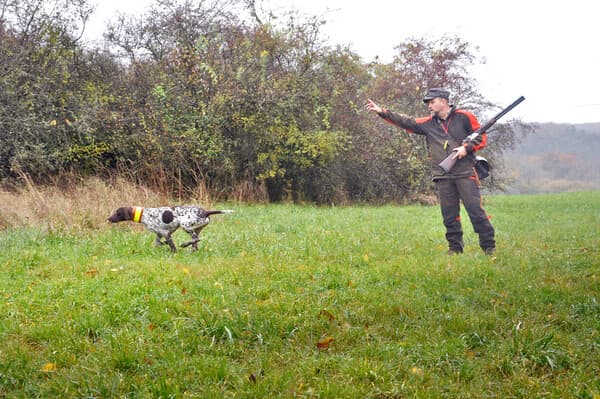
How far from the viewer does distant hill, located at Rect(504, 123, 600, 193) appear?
4659 cm

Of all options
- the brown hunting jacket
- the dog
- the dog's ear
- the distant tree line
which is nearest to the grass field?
the dog

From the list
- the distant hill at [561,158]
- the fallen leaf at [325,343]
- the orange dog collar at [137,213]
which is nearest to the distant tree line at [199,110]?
the orange dog collar at [137,213]

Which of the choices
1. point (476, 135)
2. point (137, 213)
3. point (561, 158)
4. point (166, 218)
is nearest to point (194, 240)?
point (166, 218)

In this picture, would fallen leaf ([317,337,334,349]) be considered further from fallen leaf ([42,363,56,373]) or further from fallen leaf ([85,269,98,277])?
fallen leaf ([85,269,98,277])

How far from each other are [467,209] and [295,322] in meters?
4.72

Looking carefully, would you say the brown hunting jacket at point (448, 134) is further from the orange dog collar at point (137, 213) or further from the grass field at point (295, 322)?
the orange dog collar at point (137, 213)

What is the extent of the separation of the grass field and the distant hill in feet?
135

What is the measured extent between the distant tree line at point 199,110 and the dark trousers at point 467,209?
8.91 m

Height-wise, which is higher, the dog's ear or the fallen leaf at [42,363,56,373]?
the dog's ear

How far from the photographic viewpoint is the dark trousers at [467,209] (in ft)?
27.7

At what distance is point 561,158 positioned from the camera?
177 feet

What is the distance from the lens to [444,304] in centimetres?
534

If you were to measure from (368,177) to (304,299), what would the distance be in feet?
60.7

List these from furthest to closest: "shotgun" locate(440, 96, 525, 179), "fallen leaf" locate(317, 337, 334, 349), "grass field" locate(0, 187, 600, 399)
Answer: "shotgun" locate(440, 96, 525, 179) → "fallen leaf" locate(317, 337, 334, 349) → "grass field" locate(0, 187, 600, 399)
